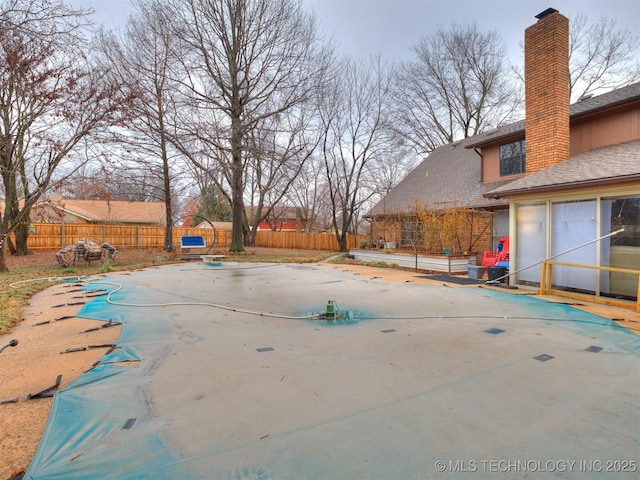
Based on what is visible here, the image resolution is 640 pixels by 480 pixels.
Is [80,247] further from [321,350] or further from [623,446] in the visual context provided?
[623,446]

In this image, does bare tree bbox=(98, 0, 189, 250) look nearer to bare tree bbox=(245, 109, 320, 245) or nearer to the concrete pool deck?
bare tree bbox=(245, 109, 320, 245)

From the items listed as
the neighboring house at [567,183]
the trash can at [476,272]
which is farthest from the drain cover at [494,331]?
the trash can at [476,272]

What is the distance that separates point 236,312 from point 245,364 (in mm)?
2087

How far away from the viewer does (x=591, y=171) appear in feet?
20.7

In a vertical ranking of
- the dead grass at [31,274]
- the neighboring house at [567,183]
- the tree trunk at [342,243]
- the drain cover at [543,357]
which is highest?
the neighboring house at [567,183]

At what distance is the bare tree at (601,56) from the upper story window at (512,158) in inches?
441

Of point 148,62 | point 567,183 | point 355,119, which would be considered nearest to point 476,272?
point 567,183

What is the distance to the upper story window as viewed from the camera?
11.8 m

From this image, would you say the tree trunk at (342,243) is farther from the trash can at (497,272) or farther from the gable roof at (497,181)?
the trash can at (497,272)

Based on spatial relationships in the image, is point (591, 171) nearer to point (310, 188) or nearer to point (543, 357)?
point (543, 357)

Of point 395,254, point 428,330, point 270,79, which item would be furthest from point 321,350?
point 270,79

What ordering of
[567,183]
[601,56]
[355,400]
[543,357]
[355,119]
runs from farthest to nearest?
[355,119] → [601,56] → [567,183] → [543,357] → [355,400]

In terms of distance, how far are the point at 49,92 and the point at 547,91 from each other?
37.7 feet

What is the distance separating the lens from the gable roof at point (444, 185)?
13.2 meters
